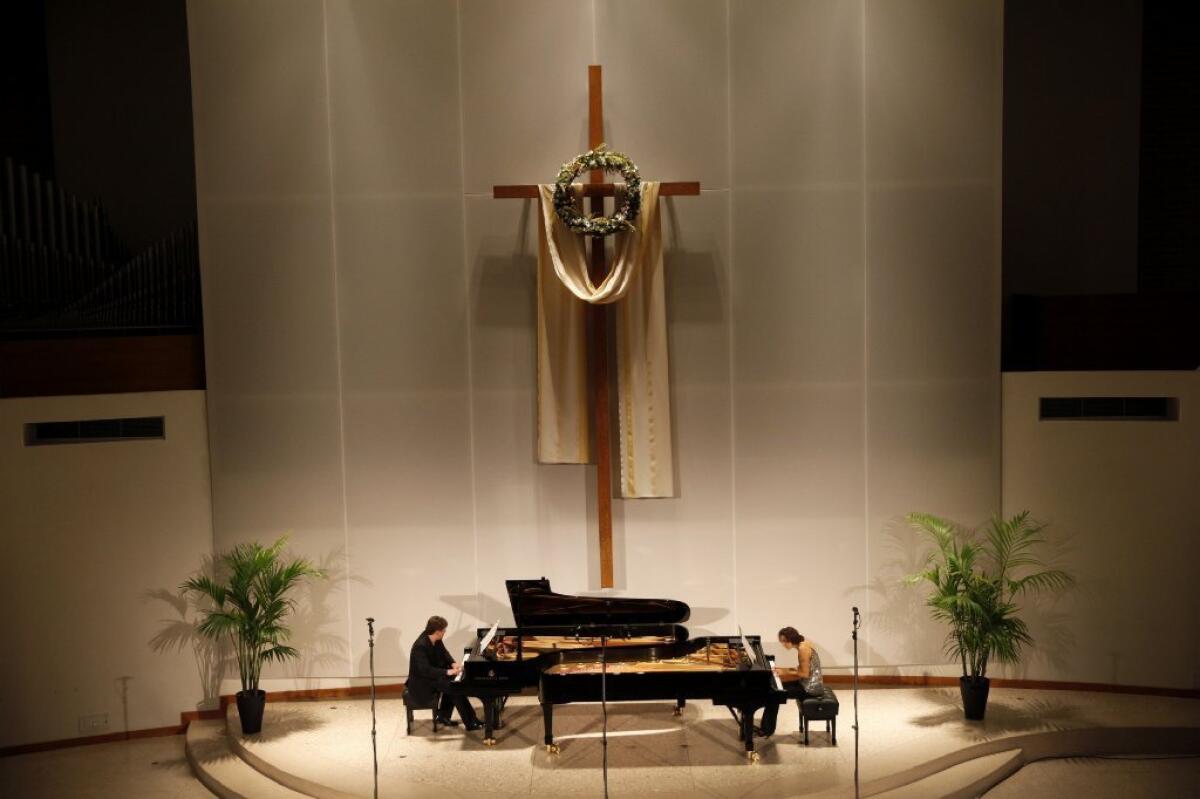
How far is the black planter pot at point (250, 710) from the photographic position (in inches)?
307

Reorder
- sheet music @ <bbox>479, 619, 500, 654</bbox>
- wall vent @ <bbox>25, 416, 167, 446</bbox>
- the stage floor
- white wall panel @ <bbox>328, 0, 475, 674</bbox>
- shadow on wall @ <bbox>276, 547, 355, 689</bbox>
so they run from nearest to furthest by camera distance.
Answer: the stage floor → sheet music @ <bbox>479, 619, 500, 654</bbox> → wall vent @ <bbox>25, 416, 167, 446</bbox> → white wall panel @ <bbox>328, 0, 475, 674</bbox> → shadow on wall @ <bbox>276, 547, 355, 689</bbox>

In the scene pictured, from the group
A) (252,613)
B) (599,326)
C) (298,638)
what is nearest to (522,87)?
(599,326)

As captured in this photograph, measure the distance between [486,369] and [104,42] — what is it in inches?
199

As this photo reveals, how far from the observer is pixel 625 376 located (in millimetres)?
8188

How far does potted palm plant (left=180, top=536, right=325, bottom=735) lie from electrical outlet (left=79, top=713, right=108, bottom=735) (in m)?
1.04

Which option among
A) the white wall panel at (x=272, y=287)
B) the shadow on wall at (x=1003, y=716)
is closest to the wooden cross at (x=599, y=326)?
the white wall panel at (x=272, y=287)

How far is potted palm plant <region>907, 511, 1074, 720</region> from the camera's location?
300 inches

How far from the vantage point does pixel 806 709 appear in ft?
23.8

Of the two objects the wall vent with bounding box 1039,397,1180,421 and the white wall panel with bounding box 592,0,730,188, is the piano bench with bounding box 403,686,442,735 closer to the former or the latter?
the white wall panel with bounding box 592,0,730,188

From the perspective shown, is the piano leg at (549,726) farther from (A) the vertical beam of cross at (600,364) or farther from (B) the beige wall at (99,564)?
(B) the beige wall at (99,564)

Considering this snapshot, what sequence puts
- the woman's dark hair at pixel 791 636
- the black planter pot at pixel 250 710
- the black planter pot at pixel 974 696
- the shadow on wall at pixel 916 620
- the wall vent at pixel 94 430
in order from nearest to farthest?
the woman's dark hair at pixel 791 636
the black planter pot at pixel 974 696
the black planter pot at pixel 250 710
the wall vent at pixel 94 430
the shadow on wall at pixel 916 620

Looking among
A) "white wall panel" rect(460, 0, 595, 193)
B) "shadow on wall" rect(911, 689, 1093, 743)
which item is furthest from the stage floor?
"white wall panel" rect(460, 0, 595, 193)

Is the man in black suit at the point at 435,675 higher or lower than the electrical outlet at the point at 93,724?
higher

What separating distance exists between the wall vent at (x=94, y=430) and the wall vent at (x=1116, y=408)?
6859mm
